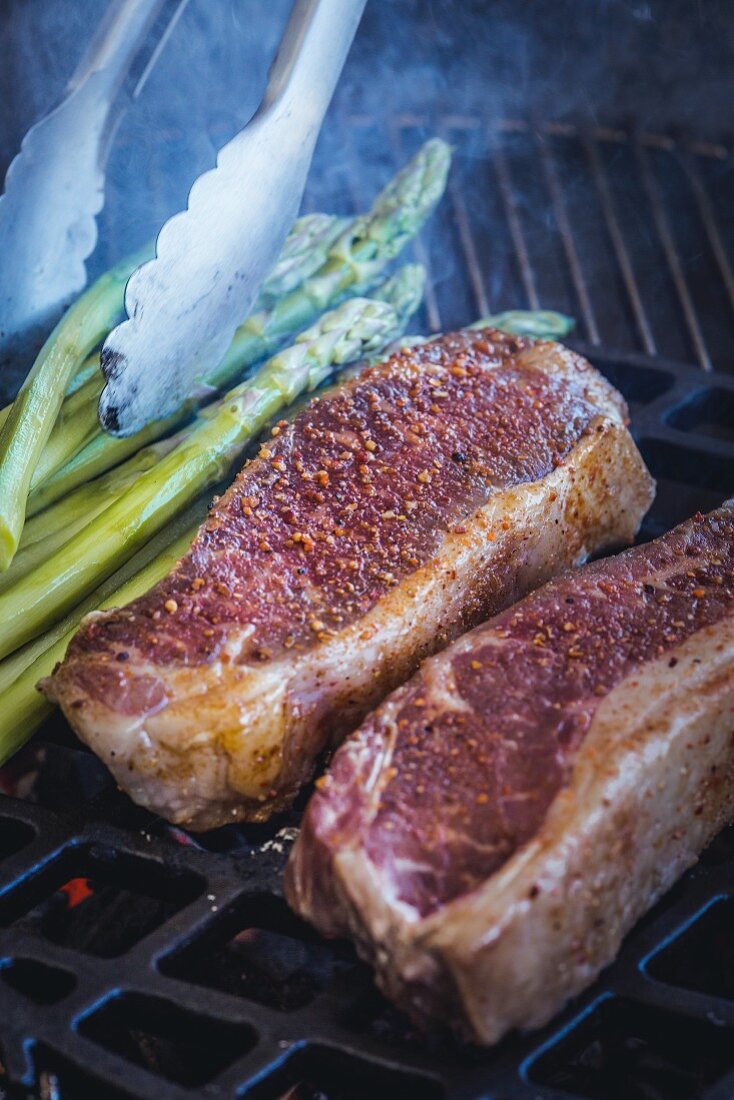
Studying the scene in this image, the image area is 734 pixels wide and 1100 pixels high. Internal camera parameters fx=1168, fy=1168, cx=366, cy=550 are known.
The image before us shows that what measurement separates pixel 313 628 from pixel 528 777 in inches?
27.8

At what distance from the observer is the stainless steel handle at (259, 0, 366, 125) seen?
3.76 m

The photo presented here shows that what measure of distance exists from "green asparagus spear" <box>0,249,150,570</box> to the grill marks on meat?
0.54m

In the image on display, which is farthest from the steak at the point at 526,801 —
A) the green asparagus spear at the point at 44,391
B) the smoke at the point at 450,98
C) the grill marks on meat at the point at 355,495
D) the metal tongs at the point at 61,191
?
the smoke at the point at 450,98

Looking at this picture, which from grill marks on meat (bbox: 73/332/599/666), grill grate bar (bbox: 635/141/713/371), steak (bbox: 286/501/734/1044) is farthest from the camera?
grill grate bar (bbox: 635/141/713/371)

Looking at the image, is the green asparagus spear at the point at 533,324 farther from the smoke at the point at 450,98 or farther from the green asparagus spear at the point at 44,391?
the green asparagus spear at the point at 44,391

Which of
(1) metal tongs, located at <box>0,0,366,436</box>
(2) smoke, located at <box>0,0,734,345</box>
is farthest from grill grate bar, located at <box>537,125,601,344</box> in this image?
(1) metal tongs, located at <box>0,0,366,436</box>

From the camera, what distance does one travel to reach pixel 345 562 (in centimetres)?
316

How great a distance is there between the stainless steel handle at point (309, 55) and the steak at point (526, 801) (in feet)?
6.14

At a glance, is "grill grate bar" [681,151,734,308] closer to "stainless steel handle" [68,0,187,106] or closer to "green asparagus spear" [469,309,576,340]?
"green asparagus spear" [469,309,576,340]

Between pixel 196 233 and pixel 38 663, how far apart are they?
1.39 meters

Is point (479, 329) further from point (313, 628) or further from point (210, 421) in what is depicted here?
point (313, 628)

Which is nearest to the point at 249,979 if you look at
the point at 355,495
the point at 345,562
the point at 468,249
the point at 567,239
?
the point at 345,562

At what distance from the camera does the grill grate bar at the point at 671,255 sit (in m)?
4.91

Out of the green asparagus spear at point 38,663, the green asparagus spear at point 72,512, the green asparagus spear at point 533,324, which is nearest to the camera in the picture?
the green asparagus spear at point 38,663
